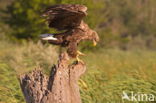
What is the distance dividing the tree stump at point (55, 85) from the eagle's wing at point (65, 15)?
61 centimetres

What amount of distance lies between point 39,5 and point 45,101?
13394 millimetres

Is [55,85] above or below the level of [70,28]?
below

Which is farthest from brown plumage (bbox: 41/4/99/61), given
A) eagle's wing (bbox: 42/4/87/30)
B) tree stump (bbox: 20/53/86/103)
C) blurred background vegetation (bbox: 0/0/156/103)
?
blurred background vegetation (bbox: 0/0/156/103)

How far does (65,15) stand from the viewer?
22.4ft

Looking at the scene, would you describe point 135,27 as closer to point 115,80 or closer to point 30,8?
point 30,8

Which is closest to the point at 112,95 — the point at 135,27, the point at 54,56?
the point at 54,56

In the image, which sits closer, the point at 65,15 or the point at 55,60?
the point at 65,15

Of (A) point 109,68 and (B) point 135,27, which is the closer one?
(A) point 109,68

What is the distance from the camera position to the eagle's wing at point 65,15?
6.59 meters

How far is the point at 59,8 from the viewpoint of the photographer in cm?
656

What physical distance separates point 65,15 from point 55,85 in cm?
109

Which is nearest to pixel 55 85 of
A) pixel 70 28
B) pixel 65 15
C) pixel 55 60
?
pixel 65 15

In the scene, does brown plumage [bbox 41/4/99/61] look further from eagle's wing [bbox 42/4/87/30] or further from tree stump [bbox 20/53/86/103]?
tree stump [bbox 20/53/86/103]

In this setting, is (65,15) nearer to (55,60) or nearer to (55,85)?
(55,85)
